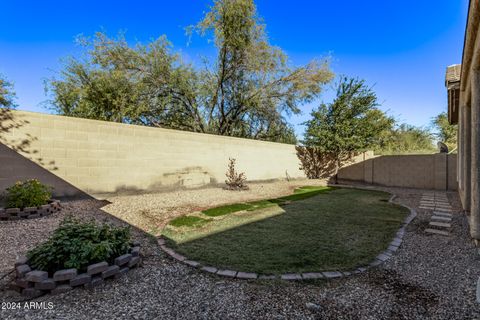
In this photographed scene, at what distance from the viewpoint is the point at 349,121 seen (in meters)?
11.8

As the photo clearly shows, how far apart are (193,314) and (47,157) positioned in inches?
218

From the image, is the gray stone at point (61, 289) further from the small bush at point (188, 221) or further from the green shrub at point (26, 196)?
the green shrub at point (26, 196)

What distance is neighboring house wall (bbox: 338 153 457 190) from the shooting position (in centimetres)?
979

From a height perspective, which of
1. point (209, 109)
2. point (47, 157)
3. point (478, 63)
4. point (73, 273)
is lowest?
point (73, 273)

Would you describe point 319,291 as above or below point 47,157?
below

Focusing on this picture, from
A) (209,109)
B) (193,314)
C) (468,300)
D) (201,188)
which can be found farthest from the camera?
(209,109)

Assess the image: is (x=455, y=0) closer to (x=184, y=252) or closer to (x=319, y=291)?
(x=319, y=291)

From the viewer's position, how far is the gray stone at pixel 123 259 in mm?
2479

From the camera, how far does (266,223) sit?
4.64 metres

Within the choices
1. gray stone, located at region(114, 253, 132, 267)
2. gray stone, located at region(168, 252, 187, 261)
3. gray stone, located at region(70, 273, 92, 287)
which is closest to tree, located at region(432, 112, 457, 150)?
gray stone, located at region(168, 252, 187, 261)

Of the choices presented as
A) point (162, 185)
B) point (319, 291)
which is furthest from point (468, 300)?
point (162, 185)

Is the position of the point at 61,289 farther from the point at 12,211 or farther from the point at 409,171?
the point at 409,171

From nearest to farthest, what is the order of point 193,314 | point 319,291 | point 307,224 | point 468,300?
point 193,314
point 468,300
point 319,291
point 307,224

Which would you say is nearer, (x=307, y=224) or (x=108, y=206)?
(x=307, y=224)
